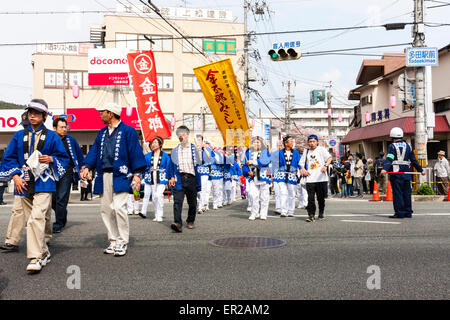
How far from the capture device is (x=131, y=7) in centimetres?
3516

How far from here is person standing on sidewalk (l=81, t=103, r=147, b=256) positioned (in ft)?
18.3

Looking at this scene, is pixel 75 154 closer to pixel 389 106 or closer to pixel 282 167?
pixel 282 167

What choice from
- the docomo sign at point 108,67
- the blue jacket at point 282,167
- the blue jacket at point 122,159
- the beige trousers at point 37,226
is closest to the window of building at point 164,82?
the docomo sign at point 108,67

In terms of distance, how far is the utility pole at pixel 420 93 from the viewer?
15641 millimetres

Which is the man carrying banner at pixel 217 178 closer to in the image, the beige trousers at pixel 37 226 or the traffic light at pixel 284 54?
the traffic light at pixel 284 54

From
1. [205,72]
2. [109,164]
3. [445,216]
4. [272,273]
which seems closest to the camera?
[272,273]

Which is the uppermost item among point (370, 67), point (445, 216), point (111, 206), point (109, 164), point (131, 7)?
point (131, 7)

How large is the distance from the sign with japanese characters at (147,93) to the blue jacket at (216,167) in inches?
197

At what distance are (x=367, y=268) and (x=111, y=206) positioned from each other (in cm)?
338

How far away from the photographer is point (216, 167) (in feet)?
41.6

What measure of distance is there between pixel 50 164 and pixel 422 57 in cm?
1461

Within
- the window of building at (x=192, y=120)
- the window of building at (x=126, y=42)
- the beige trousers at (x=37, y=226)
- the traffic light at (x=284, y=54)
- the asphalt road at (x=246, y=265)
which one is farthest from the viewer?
the window of building at (x=192, y=120)
